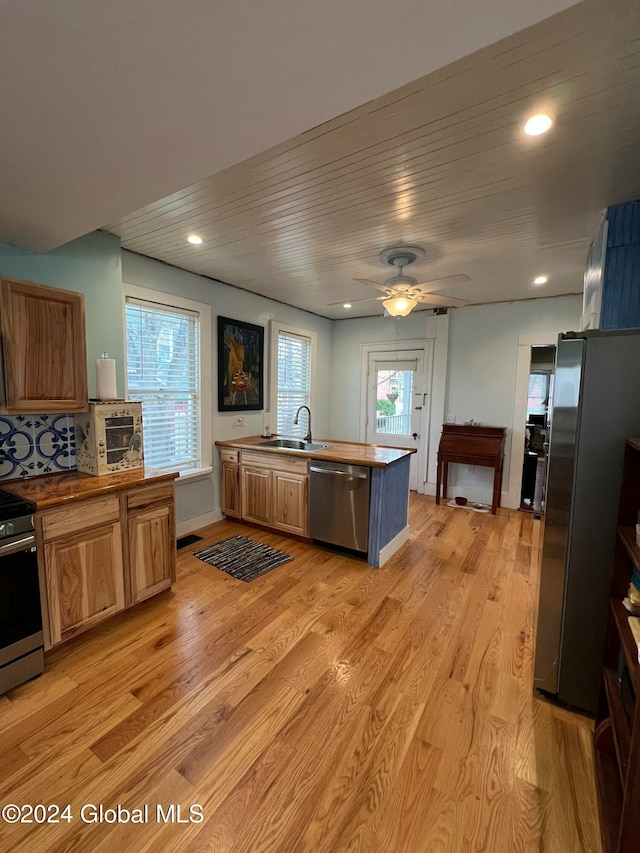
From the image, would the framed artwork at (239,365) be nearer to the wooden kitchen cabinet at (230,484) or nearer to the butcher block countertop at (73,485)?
the wooden kitchen cabinet at (230,484)

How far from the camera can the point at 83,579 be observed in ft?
6.65

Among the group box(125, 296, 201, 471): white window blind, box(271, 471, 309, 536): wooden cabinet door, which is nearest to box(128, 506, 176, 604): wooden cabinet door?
box(125, 296, 201, 471): white window blind

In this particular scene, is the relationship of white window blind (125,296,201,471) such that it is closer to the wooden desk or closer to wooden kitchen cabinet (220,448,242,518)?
wooden kitchen cabinet (220,448,242,518)

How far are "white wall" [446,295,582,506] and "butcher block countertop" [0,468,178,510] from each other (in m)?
3.78

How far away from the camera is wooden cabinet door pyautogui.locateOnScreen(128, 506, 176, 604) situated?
2291 mm

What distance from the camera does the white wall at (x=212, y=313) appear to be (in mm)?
3162

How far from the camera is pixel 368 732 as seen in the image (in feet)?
5.14

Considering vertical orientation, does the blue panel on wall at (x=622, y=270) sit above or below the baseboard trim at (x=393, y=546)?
above

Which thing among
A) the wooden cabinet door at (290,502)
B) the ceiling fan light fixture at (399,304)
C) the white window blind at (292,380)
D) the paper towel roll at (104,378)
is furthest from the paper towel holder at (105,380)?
the white window blind at (292,380)

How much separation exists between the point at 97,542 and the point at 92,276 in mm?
1875

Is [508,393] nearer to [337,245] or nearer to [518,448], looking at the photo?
[518,448]

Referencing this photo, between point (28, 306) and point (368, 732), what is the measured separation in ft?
9.21

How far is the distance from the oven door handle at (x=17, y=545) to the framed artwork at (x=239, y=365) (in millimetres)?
2240

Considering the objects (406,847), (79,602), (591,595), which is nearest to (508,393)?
(591,595)
